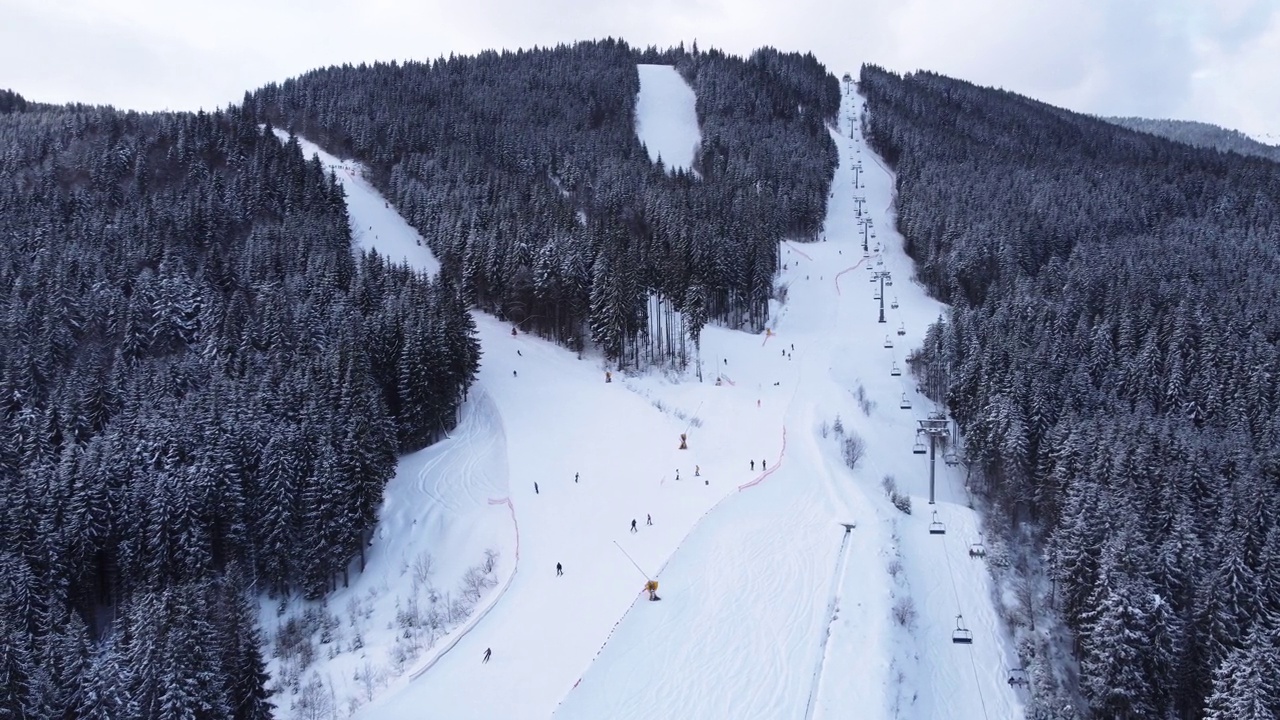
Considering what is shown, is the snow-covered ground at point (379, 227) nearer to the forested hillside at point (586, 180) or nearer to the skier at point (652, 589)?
the forested hillside at point (586, 180)

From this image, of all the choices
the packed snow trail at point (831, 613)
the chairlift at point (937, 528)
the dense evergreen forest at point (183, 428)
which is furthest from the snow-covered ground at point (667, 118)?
the packed snow trail at point (831, 613)

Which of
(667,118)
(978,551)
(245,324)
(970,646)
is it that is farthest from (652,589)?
(667,118)

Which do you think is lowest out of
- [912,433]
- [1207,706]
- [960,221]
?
[1207,706]

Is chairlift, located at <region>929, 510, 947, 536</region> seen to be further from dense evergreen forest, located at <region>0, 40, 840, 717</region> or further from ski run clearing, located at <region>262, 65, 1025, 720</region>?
dense evergreen forest, located at <region>0, 40, 840, 717</region>

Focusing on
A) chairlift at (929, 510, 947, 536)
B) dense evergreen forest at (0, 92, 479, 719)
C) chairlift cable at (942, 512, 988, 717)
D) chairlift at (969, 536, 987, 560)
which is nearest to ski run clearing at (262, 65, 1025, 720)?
chairlift cable at (942, 512, 988, 717)

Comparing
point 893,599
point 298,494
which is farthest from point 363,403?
point 893,599

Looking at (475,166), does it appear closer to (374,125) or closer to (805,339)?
(374,125)

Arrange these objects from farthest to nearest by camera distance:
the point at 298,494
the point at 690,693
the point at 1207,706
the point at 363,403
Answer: the point at 363,403 → the point at 298,494 → the point at 1207,706 → the point at 690,693
